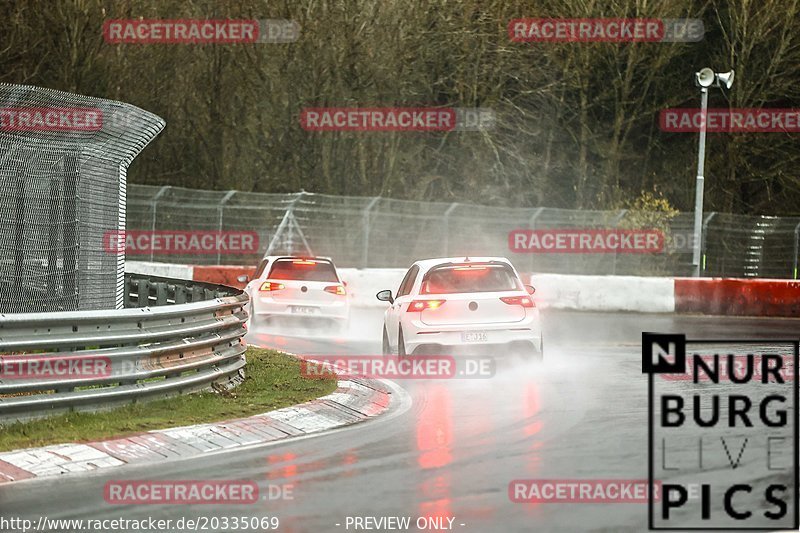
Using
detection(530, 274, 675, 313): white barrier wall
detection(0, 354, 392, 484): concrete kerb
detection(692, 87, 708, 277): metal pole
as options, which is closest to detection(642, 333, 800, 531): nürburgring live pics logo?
detection(0, 354, 392, 484): concrete kerb

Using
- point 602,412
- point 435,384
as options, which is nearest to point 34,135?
point 435,384

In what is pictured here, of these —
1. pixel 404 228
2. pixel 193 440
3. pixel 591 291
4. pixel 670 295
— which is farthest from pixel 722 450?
pixel 404 228

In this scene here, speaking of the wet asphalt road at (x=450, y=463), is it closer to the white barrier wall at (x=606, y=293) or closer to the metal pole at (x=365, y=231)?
the white barrier wall at (x=606, y=293)

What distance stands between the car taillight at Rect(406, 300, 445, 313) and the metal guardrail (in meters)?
2.69

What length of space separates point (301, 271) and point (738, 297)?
1060 cm

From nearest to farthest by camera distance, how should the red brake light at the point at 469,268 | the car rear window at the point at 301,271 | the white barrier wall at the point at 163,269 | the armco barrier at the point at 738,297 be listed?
the red brake light at the point at 469,268
the car rear window at the point at 301,271
the armco barrier at the point at 738,297
the white barrier wall at the point at 163,269

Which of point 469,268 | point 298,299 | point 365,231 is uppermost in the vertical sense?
point 365,231

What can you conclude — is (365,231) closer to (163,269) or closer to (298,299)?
(163,269)

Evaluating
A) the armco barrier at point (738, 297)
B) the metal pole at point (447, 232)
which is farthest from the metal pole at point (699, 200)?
the metal pole at point (447, 232)

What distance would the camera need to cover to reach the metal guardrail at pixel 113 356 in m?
11.6

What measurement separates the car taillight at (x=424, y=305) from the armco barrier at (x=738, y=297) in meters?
14.6

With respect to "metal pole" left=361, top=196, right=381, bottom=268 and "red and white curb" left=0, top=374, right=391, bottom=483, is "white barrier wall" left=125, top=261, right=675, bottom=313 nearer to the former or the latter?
"metal pole" left=361, top=196, right=381, bottom=268

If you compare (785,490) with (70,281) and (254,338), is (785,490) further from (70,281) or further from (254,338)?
(254,338)

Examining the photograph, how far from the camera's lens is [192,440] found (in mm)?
11438
